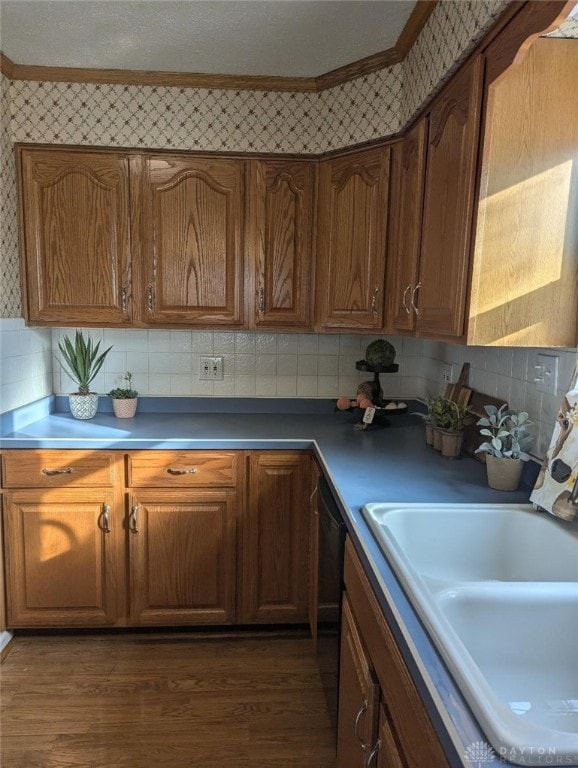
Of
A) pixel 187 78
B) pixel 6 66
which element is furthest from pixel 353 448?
pixel 6 66

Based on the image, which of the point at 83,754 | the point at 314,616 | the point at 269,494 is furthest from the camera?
the point at 269,494

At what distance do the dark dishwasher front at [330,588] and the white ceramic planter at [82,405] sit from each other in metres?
1.22

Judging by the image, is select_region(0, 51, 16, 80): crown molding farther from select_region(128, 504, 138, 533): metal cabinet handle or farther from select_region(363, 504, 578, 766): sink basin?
select_region(363, 504, 578, 766): sink basin

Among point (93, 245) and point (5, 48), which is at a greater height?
point (5, 48)

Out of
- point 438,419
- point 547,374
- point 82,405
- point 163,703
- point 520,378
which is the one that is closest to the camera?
point 547,374

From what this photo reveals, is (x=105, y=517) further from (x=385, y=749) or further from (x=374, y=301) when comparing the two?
(x=385, y=749)

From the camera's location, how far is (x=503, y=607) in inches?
39.0

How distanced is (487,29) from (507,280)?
625 millimetres

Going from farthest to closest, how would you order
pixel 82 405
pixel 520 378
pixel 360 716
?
1. pixel 82 405
2. pixel 520 378
3. pixel 360 716

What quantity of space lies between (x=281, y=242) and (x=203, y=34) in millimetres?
838

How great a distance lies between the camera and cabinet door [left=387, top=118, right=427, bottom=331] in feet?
6.36

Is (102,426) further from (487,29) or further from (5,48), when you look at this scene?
(487,29)

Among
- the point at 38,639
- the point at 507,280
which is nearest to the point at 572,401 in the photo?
the point at 507,280

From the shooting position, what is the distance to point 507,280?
1.46 m
